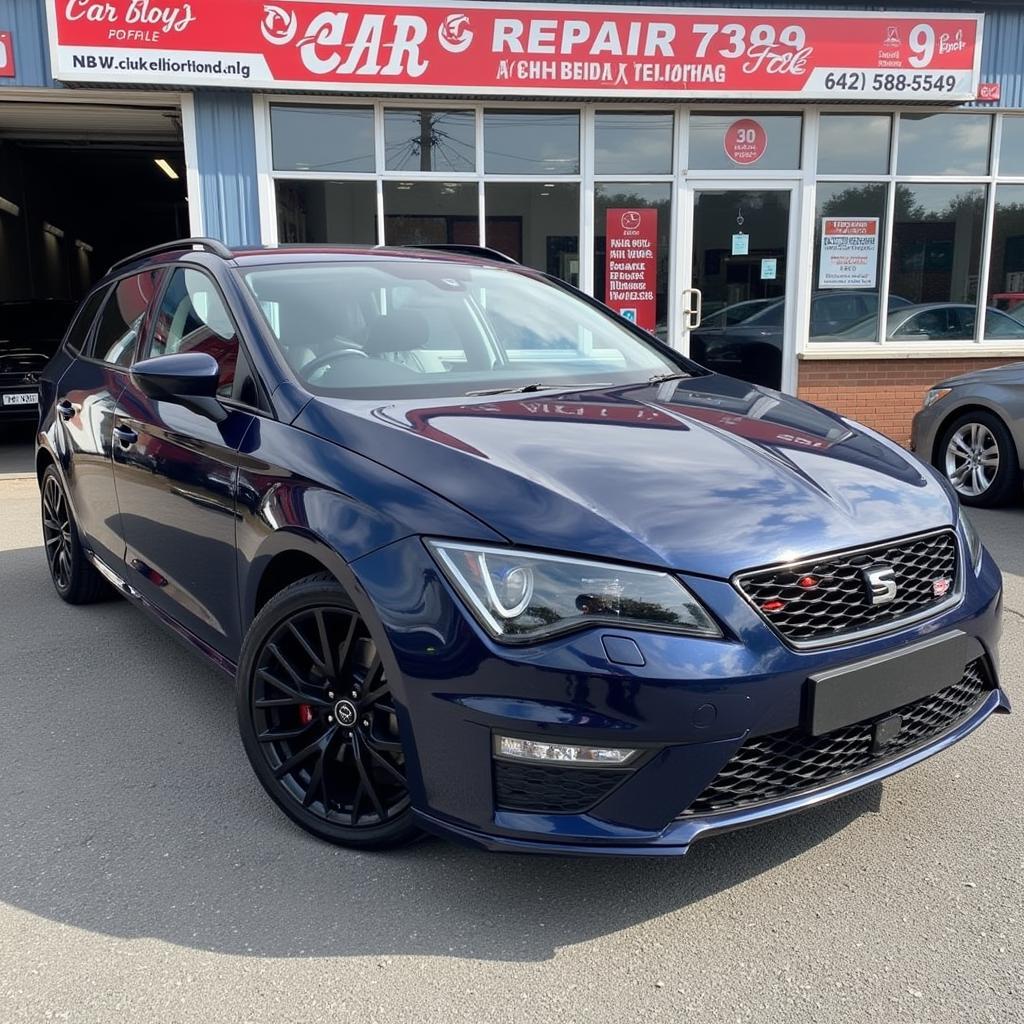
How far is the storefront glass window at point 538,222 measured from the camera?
375 inches

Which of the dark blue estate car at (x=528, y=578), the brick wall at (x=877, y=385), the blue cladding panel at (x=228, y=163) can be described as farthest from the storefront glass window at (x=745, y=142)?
the dark blue estate car at (x=528, y=578)

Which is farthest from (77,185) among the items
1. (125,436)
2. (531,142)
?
(125,436)

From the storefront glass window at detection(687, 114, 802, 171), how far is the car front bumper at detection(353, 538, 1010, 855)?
8359mm

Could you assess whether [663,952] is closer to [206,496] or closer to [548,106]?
[206,496]

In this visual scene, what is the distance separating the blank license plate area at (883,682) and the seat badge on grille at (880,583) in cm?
13

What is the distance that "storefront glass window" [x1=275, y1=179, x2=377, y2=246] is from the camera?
922 centimetres

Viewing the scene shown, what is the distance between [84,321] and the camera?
481 cm

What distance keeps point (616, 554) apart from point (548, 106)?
8253 mm

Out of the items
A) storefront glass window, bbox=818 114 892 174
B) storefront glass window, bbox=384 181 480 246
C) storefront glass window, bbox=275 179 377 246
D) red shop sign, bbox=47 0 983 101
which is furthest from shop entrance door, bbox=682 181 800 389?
storefront glass window, bbox=275 179 377 246

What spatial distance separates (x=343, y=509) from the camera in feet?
7.70

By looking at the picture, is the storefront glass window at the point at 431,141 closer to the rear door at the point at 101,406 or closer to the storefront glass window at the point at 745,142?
the storefront glass window at the point at 745,142

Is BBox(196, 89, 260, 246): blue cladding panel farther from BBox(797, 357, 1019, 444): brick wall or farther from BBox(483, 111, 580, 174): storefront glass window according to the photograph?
BBox(797, 357, 1019, 444): brick wall

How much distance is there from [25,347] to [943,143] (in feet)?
33.4

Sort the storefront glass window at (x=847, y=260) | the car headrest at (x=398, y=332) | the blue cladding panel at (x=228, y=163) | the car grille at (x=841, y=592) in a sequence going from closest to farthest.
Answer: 1. the car grille at (x=841, y=592)
2. the car headrest at (x=398, y=332)
3. the blue cladding panel at (x=228, y=163)
4. the storefront glass window at (x=847, y=260)
